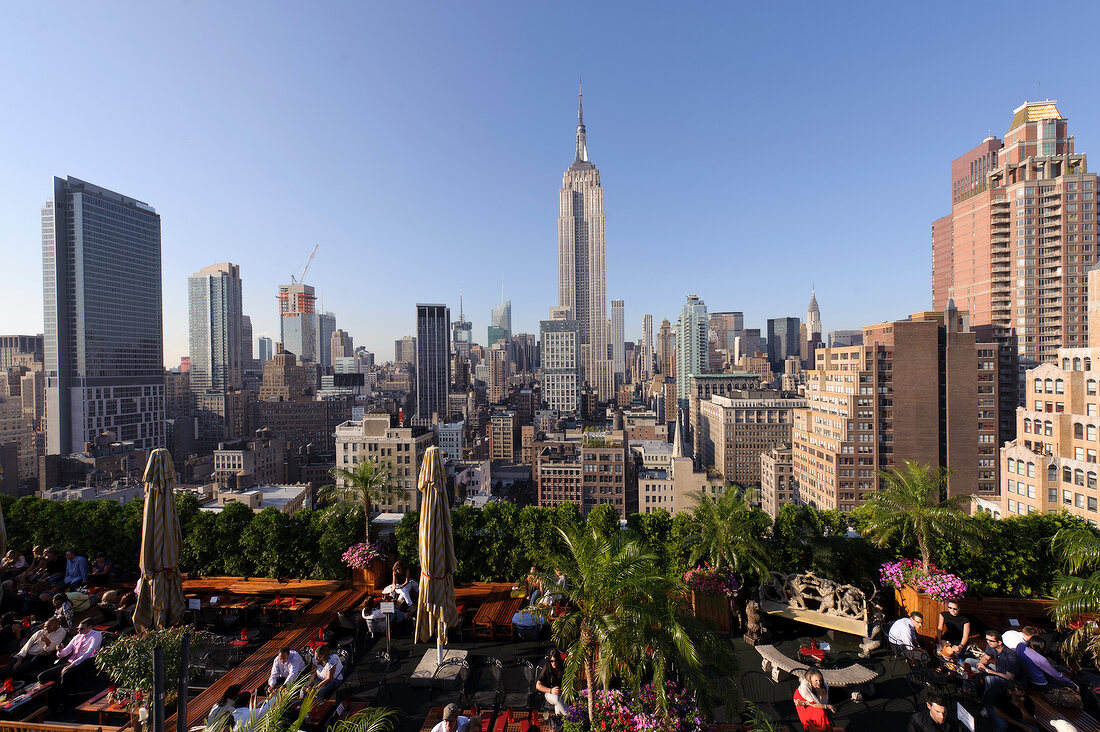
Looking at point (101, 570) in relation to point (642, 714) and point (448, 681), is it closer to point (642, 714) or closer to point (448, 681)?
point (448, 681)

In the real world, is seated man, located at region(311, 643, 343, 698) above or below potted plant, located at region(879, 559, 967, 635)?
below

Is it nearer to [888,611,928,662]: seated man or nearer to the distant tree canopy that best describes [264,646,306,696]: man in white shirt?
the distant tree canopy

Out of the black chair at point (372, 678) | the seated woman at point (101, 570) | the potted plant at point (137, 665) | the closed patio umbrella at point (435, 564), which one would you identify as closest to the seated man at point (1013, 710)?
the closed patio umbrella at point (435, 564)

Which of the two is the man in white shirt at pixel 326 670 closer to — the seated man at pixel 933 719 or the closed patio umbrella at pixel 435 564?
the closed patio umbrella at pixel 435 564

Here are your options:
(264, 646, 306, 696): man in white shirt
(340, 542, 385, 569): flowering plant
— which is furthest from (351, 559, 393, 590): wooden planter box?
(264, 646, 306, 696): man in white shirt

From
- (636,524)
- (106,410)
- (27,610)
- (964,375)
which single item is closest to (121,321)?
(106,410)

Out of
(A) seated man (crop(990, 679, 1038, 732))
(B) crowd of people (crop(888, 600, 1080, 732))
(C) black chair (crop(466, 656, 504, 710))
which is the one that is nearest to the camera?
(A) seated man (crop(990, 679, 1038, 732))

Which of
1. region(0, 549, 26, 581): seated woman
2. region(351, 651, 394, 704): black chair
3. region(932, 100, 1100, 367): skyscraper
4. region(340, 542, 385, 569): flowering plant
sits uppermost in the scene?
region(932, 100, 1100, 367): skyscraper
